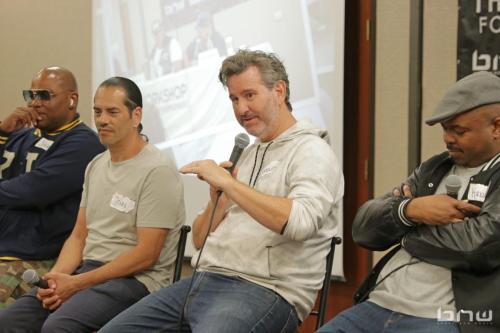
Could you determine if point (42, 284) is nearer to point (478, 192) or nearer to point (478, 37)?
point (478, 192)

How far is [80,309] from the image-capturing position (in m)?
2.64

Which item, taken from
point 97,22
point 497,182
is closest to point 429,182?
point 497,182

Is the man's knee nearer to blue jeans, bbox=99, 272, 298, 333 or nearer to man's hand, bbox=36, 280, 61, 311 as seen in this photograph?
man's hand, bbox=36, 280, 61, 311

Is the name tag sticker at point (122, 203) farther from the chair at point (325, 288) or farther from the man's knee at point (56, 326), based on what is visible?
→ the chair at point (325, 288)

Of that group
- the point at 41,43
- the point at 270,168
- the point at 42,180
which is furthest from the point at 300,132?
the point at 41,43

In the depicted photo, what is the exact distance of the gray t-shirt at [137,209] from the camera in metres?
2.82

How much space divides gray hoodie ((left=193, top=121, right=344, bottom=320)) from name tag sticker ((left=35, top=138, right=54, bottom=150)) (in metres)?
1.28

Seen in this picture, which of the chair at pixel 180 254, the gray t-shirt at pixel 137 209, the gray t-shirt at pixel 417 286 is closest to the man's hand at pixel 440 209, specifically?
the gray t-shirt at pixel 417 286

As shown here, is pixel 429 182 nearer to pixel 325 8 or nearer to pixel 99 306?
pixel 99 306

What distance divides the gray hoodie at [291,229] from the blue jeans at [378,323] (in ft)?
0.67

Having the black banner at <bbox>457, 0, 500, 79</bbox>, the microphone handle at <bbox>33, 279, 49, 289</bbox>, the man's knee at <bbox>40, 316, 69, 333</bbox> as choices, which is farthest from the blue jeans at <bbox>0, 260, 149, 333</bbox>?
the black banner at <bbox>457, 0, 500, 79</bbox>

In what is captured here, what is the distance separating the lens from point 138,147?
299 cm

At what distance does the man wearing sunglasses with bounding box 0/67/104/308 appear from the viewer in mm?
3197

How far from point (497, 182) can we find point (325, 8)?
1869mm
